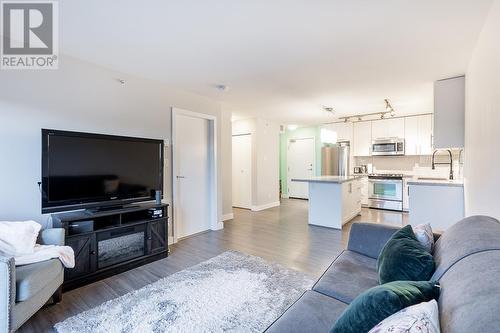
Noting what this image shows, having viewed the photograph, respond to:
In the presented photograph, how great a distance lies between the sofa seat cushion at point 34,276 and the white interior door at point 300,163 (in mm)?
6851

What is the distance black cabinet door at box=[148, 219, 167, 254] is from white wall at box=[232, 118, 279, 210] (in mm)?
3226

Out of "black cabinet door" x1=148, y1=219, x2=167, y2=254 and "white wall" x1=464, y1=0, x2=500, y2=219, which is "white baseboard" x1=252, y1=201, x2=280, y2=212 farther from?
"white wall" x1=464, y1=0, x2=500, y2=219

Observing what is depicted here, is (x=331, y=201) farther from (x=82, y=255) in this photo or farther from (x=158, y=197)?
(x=82, y=255)

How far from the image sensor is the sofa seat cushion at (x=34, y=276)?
5.54 ft

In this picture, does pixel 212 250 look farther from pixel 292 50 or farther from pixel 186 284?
pixel 292 50

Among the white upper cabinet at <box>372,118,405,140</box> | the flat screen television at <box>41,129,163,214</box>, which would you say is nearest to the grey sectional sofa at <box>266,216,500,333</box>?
the flat screen television at <box>41,129,163,214</box>

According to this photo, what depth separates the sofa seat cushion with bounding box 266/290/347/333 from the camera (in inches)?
43.6

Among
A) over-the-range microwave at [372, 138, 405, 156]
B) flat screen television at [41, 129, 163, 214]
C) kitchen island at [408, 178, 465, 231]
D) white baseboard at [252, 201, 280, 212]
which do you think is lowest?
white baseboard at [252, 201, 280, 212]

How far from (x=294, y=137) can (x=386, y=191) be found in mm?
3303

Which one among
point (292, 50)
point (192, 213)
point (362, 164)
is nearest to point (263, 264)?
point (192, 213)

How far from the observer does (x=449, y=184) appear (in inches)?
133

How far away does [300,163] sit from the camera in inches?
319

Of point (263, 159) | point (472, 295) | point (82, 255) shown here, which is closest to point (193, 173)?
point (82, 255)

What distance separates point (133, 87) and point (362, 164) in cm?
608
